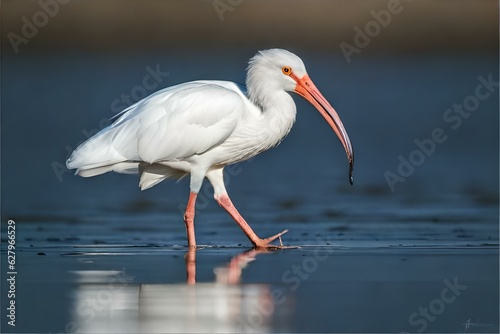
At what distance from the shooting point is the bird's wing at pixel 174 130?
12688 millimetres

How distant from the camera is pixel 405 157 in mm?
20297

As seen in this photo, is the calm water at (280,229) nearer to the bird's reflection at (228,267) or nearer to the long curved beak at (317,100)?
the bird's reflection at (228,267)

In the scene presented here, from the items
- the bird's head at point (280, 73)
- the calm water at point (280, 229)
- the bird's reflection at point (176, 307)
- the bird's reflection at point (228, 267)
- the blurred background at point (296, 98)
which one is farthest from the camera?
the blurred background at point (296, 98)

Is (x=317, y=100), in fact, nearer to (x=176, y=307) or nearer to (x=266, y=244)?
(x=266, y=244)

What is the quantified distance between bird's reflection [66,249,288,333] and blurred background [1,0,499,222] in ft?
17.4

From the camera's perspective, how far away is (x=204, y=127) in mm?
12727

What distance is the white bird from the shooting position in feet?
41.8

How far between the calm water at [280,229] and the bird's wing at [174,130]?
3.18 feet

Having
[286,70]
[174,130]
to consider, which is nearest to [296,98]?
[286,70]

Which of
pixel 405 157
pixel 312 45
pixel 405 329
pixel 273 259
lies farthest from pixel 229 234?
pixel 312 45

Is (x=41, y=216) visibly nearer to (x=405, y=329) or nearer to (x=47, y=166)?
(x=47, y=166)

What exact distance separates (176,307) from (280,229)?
4942 millimetres

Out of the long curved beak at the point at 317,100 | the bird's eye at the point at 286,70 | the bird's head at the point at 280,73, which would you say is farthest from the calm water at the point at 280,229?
the bird's eye at the point at 286,70

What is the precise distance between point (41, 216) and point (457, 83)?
18.2 metres
